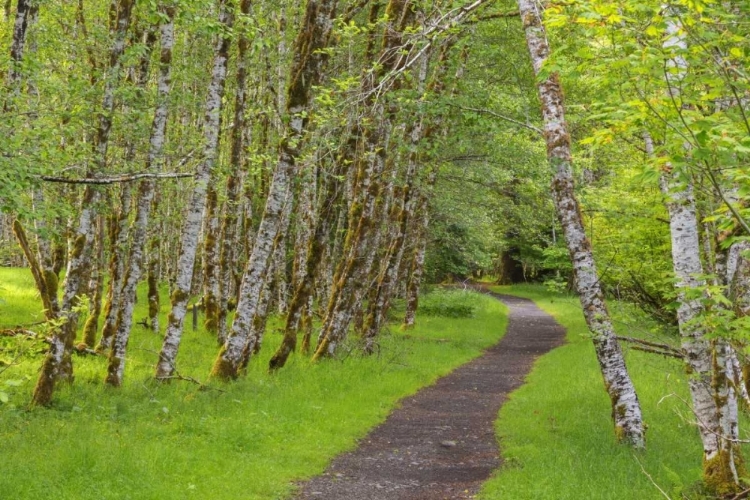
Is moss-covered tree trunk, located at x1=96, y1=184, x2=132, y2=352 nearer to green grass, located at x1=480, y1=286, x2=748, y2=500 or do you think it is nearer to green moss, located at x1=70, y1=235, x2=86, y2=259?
green moss, located at x1=70, y1=235, x2=86, y2=259

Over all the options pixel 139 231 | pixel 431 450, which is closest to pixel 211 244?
pixel 139 231

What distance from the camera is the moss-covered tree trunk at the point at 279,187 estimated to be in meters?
12.8

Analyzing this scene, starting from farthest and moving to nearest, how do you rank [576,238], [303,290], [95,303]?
[95,303] → [303,290] → [576,238]

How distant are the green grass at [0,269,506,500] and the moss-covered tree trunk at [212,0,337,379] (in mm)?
787

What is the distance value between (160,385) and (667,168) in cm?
977

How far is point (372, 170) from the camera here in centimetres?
1722

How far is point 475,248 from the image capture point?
3325cm

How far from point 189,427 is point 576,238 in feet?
21.6

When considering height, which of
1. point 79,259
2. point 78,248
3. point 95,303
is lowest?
point 95,303

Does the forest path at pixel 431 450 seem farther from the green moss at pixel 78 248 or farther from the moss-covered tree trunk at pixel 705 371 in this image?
the green moss at pixel 78 248

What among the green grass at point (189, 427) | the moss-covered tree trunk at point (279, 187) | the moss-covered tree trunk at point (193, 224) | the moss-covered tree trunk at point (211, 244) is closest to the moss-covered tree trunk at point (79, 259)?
the green grass at point (189, 427)

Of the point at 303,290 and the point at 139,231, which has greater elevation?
the point at 139,231

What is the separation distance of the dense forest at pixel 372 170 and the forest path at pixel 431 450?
223cm

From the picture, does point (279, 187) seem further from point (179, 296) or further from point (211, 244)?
point (211, 244)
